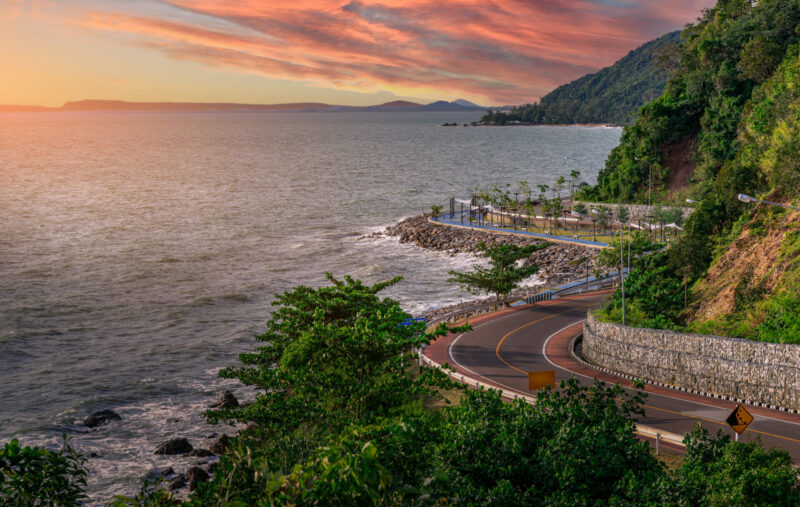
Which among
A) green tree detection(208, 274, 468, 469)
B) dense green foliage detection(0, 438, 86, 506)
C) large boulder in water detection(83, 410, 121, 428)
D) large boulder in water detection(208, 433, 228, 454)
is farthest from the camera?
large boulder in water detection(83, 410, 121, 428)

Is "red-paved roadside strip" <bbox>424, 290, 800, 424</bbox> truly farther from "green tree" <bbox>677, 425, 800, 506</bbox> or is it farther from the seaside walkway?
the seaside walkway

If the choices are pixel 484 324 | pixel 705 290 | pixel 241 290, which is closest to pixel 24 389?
pixel 241 290

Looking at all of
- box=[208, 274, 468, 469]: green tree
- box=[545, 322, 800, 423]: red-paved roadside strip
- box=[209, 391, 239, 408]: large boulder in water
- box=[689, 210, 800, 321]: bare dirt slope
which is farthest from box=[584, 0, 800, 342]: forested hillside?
box=[209, 391, 239, 408]: large boulder in water

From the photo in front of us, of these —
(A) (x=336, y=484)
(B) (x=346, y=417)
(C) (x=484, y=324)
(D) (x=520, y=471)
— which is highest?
(A) (x=336, y=484)

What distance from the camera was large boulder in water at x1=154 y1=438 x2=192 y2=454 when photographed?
33188 mm

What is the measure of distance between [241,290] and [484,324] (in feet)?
93.3

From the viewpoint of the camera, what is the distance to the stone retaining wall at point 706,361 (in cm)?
2778

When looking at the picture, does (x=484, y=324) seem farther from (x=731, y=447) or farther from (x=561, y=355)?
(x=731, y=447)

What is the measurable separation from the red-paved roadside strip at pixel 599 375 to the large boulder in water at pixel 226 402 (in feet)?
62.8

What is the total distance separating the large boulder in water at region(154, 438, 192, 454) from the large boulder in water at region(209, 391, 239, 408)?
4289 mm

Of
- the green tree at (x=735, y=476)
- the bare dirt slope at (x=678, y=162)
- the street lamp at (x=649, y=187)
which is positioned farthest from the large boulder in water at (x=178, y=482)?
the bare dirt slope at (x=678, y=162)

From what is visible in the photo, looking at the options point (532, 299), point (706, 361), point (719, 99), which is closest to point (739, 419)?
point (706, 361)

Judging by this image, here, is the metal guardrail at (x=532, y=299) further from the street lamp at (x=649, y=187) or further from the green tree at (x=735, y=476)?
the street lamp at (x=649, y=187)

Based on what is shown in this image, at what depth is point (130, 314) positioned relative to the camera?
184 ft
